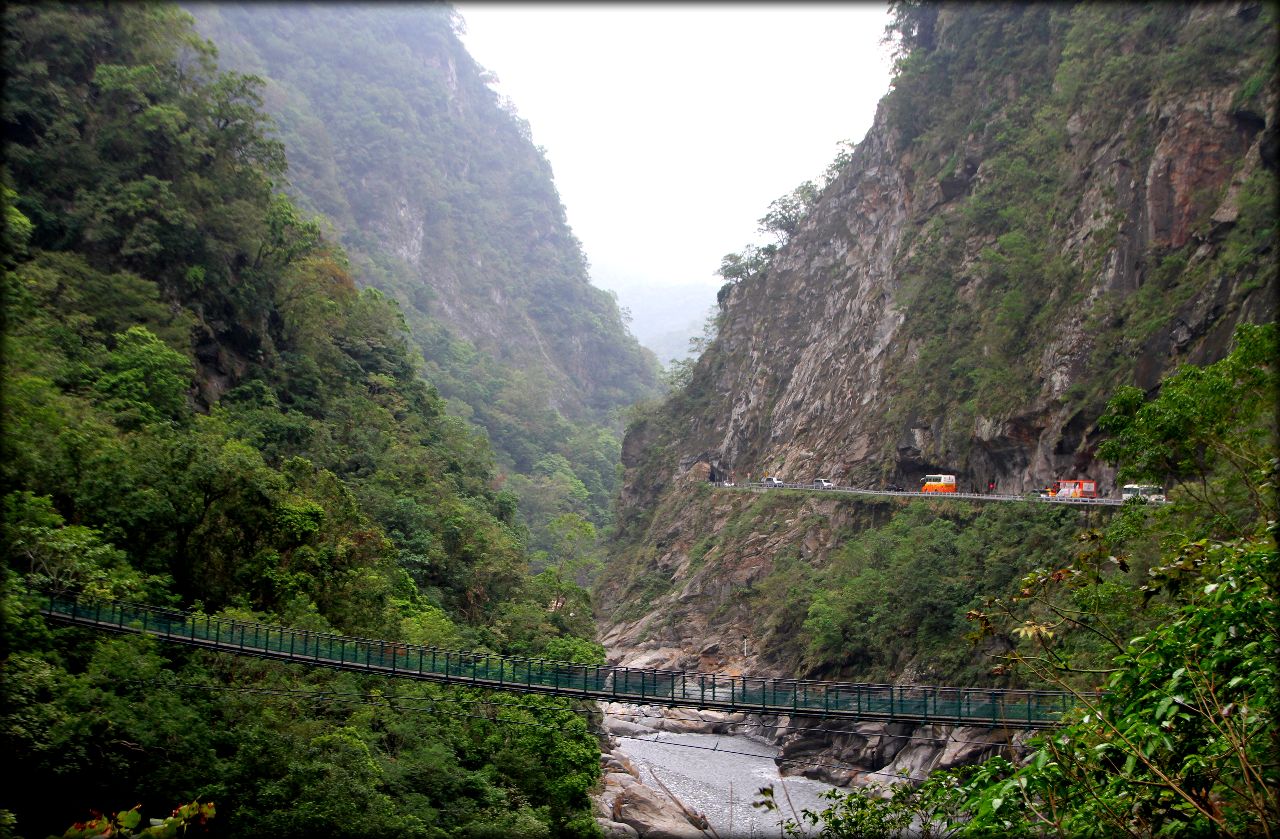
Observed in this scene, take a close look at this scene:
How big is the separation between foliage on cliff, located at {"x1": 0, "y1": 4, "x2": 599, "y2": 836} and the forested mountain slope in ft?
136

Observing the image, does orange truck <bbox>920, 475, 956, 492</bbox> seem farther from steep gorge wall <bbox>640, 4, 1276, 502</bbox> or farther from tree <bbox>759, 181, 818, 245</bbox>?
tree <bbox>759, 181, 818, 245</bbox>

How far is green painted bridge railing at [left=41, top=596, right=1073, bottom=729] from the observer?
15016mm

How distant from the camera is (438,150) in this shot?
105 meters

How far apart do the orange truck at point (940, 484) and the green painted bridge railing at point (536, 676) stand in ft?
49.4

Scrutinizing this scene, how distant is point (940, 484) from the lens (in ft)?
103

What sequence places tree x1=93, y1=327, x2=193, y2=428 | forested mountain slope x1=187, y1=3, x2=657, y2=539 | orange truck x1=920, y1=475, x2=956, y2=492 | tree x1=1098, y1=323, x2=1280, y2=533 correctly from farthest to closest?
1. forested mountain slope x1=187, y1=3, x2=657, y2=539
2. orange truck x1=920, y1=475, x2=956, y2=492
3. tree x1=93, y1=327, x2=193, y2=428
4. tree x1=1098, y1=323, x2=1280, y2=533

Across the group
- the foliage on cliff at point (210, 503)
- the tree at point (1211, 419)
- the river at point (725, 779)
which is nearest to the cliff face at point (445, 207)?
the foliage on cliff at point (210, 503)

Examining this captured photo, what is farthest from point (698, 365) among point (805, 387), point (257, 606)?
point (257, 606)

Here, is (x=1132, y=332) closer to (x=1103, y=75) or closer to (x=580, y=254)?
(x=1103, y=75)

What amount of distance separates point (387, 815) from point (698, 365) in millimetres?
44576

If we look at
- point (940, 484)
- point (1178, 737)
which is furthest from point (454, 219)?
point (1178, 737)

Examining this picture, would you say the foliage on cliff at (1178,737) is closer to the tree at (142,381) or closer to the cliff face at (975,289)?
the cliff face at (975,289)

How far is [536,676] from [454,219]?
89414 millimetres

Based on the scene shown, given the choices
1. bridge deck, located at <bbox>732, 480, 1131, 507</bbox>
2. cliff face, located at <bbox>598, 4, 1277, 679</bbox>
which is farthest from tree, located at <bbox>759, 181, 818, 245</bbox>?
bridge deck, located at <bbox>732, 480, 1131, 507</bbox>
